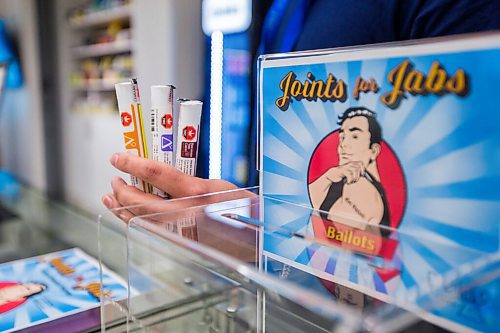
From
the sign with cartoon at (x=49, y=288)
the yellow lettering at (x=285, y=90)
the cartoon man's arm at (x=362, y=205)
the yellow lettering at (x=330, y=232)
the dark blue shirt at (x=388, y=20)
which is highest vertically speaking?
the dark blue shirt at (x=388, y=20)

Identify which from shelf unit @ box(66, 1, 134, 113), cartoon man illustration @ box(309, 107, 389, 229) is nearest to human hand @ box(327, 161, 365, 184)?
cartoon man illustration @ box(309, 107, 389, 229)

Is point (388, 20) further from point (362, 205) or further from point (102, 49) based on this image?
point (102, 49)

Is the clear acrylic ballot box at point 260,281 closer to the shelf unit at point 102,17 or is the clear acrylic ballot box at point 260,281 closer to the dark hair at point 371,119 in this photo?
the dark hair at point 371,119

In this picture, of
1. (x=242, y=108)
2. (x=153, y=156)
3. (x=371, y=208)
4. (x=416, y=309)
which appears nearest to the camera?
(x=416, y=309)

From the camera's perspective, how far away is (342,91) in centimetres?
43

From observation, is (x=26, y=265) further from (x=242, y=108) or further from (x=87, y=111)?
(x=87, y=111)

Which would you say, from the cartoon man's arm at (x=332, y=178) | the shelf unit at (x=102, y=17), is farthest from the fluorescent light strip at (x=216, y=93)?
the cartoon man's arm at (x=332, y=178)

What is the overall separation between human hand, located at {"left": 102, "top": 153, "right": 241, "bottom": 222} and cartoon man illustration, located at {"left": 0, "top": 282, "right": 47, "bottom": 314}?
0.70 ft

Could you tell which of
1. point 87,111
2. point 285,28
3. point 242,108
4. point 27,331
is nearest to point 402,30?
point 285,28

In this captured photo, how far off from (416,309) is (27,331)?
481 millimetres

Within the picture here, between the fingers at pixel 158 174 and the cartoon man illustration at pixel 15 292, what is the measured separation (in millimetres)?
265

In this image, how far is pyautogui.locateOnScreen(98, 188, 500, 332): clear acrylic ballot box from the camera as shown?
327 millimetres

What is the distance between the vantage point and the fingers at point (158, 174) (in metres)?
0.53

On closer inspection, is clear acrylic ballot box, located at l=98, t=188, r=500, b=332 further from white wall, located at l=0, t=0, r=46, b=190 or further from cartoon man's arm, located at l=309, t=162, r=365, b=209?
white wall, located at l=0, t=0, r=46, b=190
